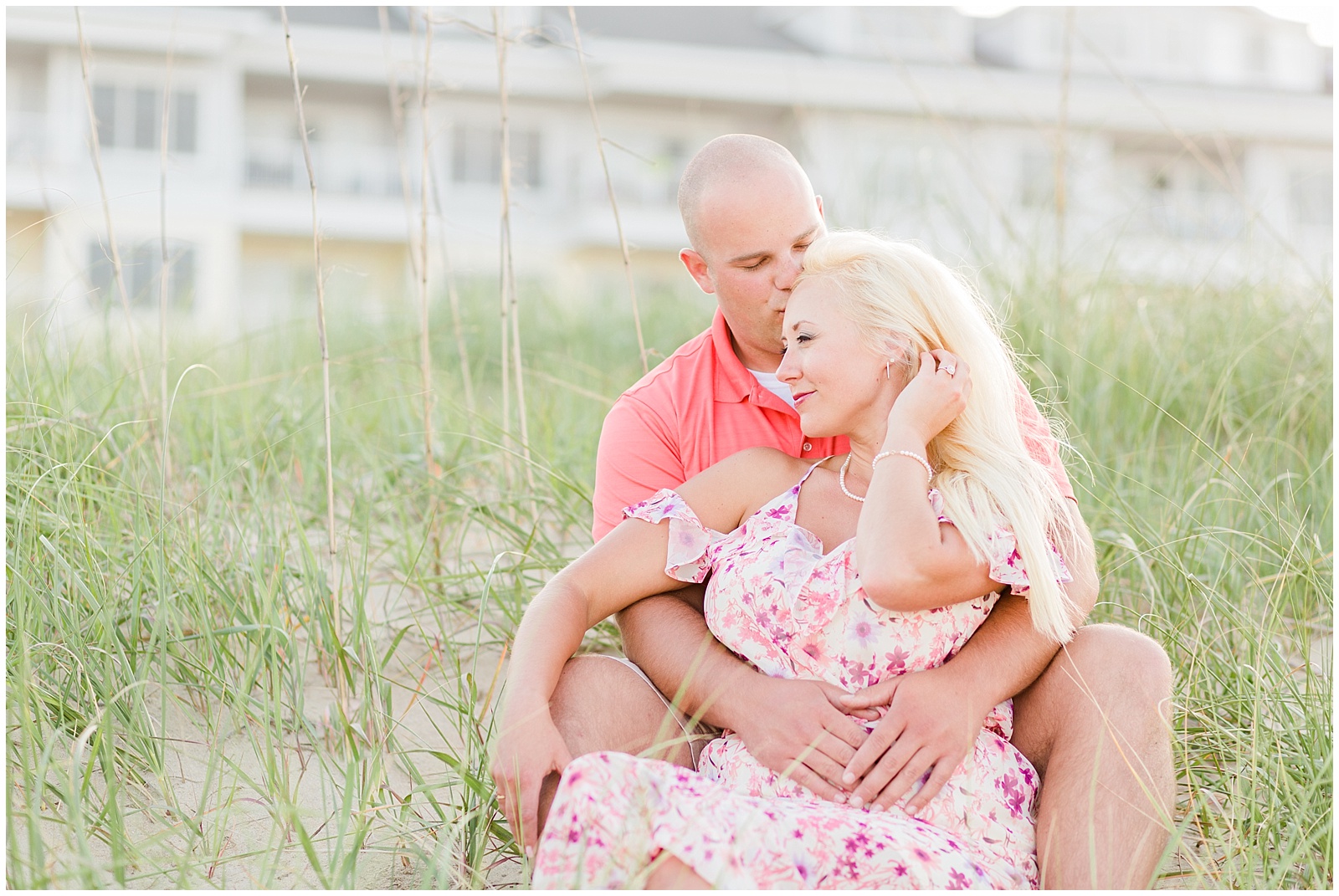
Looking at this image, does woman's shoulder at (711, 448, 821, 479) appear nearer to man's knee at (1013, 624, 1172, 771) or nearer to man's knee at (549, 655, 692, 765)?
man's knee at (549, 655, 692, 765)

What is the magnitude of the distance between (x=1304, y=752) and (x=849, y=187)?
3659 millimetres

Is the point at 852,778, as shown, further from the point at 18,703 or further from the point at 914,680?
the point at 18,703

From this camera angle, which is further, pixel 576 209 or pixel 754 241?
pixel 576 209

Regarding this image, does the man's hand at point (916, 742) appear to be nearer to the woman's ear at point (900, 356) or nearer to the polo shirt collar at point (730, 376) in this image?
the woman's ear at point (900, 356)

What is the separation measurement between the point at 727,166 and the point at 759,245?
21cm

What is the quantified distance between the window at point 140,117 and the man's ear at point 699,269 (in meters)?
17.3

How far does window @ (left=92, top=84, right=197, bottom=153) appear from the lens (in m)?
17.8

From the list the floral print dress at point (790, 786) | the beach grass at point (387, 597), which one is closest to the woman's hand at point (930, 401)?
the floral print dress at point (790, 786)

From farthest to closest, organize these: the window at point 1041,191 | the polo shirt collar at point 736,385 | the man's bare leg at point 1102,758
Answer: the window at point 1041,191
the polo shirt collar at point 736,385
the man's bare leg at point 1102,758

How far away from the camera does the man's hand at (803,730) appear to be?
1.79 m

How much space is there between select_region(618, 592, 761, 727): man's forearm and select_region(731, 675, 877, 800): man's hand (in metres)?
0.05

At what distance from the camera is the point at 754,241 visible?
255cm

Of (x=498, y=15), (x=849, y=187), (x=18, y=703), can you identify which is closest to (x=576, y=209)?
(x=849, y=187)

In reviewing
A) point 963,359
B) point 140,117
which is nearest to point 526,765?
point 963,359
